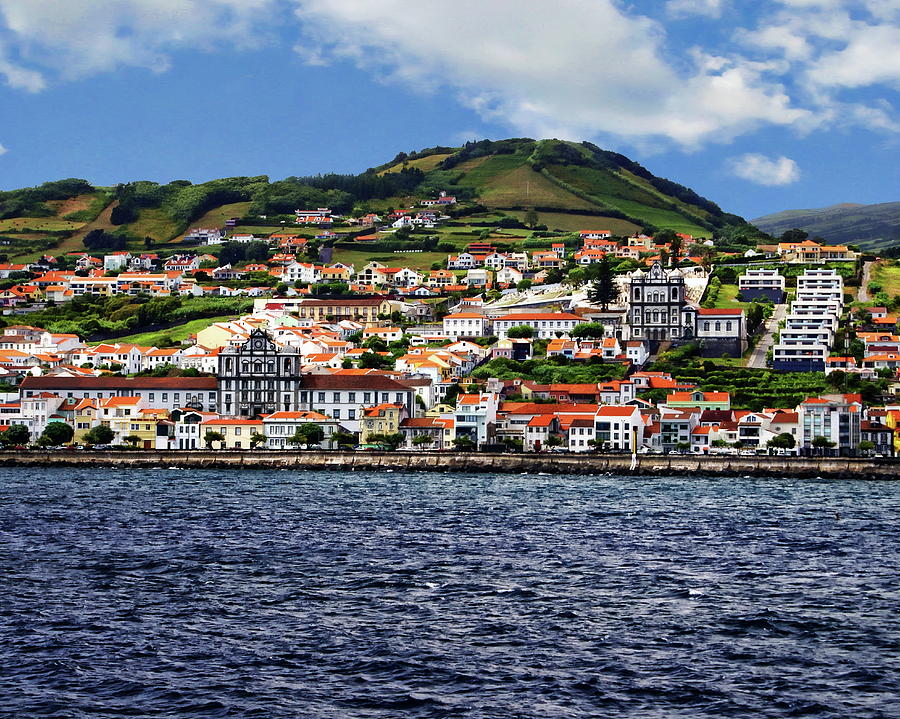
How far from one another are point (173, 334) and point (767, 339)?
48568 millimetres

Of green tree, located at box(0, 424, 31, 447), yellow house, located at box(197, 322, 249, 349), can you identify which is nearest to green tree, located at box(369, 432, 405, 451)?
green tree, located at box(0, 424, 31, 447)

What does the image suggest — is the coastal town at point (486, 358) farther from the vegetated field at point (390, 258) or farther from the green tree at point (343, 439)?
the vegetated field at point (390, 258)

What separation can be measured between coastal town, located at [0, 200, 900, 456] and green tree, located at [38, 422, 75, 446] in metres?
0.13

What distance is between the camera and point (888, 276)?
127 metres

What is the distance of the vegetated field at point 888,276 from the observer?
4727 inches

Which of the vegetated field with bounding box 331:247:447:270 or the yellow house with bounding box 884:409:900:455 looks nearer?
the yellow house with bounding box 884:409:900:455

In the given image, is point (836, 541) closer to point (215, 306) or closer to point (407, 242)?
point (215, 306)

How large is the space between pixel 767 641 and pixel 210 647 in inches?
410

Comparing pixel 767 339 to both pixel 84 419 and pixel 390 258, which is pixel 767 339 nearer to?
pixel 84 419

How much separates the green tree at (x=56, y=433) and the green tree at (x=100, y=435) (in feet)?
4.02

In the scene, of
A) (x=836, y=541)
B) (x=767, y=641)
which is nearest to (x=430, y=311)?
(x=836, y=541)

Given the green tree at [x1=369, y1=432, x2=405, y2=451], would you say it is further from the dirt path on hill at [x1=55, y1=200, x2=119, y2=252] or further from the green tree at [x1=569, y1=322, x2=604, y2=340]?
Result: the dirt path on hill at [x1=55, y1=200, x2=119, y2=252]

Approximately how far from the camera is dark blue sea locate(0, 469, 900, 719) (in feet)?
74.6

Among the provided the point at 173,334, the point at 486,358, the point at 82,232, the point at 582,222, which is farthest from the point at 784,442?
the point at 82,232
